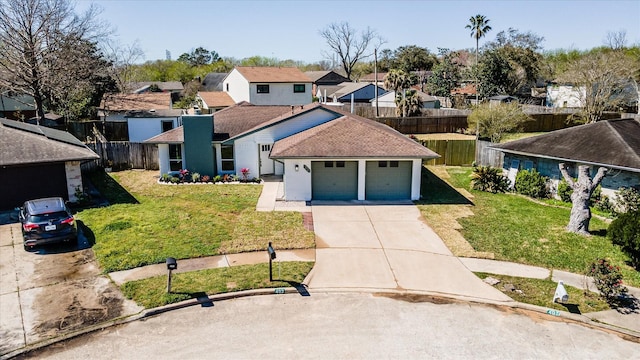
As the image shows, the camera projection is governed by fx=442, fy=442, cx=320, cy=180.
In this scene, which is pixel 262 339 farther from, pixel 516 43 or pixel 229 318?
pixel 516 43

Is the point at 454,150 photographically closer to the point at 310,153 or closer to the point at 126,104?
the point at 310,153

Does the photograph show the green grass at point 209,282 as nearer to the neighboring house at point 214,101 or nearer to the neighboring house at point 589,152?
the neighboring house at point 589,152

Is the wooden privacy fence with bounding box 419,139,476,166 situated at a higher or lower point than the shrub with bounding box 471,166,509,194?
higher

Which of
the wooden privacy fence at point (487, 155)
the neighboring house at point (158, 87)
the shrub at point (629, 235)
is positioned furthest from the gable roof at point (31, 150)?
the neighboring house at point (158, 87)

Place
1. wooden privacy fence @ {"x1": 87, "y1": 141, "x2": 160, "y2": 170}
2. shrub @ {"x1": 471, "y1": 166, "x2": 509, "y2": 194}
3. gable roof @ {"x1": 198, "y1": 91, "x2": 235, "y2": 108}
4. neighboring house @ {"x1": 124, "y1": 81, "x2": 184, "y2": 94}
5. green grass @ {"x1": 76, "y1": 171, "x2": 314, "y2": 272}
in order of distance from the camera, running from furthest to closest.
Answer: neighboring house @ {"x1": 124, "y1": 81, "x2": 184, "y2": 94} < gable roof @ {"x1": 198, "y1": 91, "x2": 235, "y2": 108} < wooden privacy fence @ {"x1": 87, "y1": 141, "x2": 160, "y2": 170} < shrub @ {"x1": 471, "y1": 166, "x2": 509, "y2": 194} < green grass @ {"x1": 76, "y1": 171, "x2": 314, "y2": 272}

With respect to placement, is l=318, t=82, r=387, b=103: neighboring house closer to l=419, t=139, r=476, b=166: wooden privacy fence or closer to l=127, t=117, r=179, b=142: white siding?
l=419, t=139, r=476, b=166: wooden privacy fence

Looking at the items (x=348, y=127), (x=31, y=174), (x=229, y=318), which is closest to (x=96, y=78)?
(x=31, y=174)

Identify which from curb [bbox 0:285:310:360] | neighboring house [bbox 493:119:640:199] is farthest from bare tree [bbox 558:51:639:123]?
curb [bbox 0:285:310:360]
